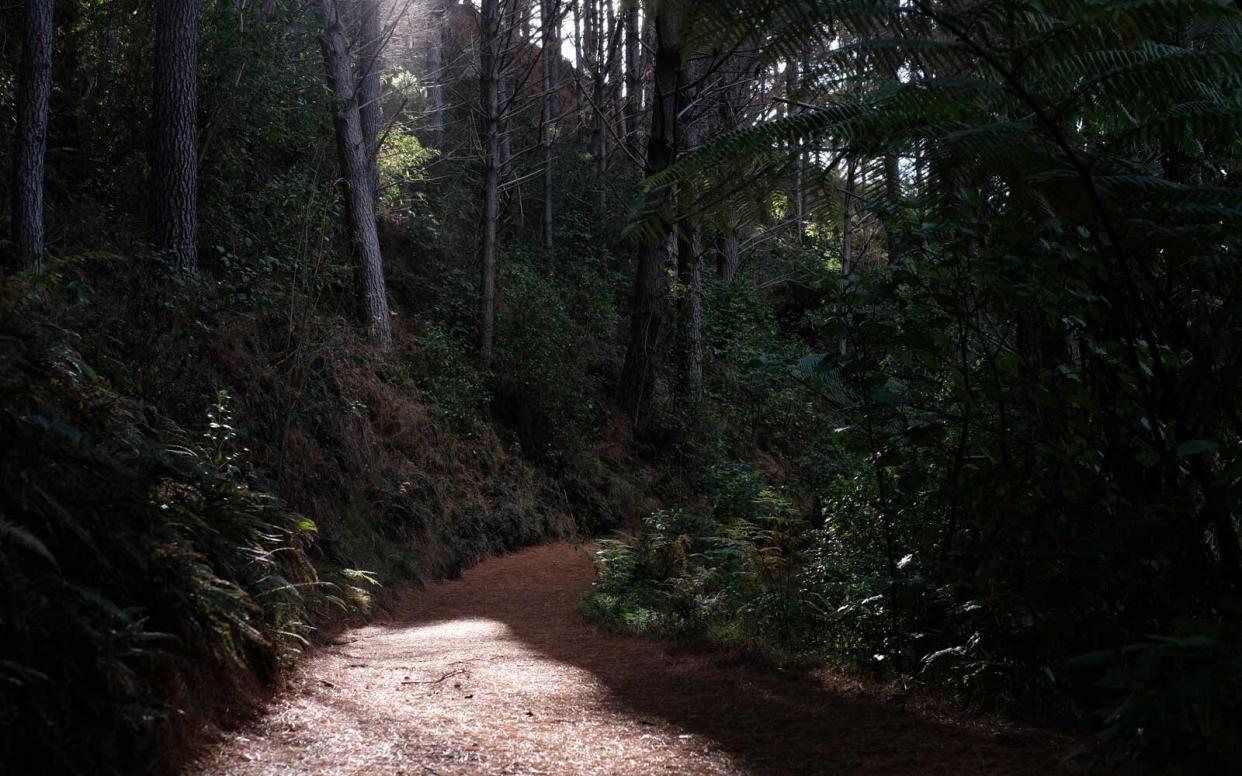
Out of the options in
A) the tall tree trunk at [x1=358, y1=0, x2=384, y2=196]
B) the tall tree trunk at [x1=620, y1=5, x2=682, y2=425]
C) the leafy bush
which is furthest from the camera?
the tall tree trunk at [x1=358, y1=0, x2=384, y2=196]

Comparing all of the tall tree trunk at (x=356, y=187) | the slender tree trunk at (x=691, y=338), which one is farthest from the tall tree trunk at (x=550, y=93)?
the slender tree trunk at (x=691, y=338)

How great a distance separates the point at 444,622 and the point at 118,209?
7.16 metres

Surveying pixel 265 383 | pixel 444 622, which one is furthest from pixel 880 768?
pixel 265 383

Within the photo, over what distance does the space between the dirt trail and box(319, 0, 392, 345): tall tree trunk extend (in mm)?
9905

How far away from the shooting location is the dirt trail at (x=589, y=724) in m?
3.66

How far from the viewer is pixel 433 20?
2933 cm

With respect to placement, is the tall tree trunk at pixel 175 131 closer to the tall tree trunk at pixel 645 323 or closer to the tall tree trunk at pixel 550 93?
the tall tree trunk at pixel 645 323

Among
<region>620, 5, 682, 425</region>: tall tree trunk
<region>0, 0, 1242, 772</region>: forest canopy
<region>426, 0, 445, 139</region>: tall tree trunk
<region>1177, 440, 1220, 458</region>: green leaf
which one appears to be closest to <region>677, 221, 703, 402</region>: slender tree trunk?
<region>620, 5, 682, 425</region>: tall tree trunk

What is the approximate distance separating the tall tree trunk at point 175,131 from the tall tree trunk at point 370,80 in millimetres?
5959

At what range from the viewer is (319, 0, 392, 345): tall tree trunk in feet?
52.5

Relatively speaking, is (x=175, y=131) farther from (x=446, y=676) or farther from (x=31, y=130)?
(x=446, y=676)

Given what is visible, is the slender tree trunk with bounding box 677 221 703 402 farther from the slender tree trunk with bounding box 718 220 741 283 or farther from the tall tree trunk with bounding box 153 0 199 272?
the tall tree trunk with bounding box 153 0 199 272

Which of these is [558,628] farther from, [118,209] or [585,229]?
[585,229]

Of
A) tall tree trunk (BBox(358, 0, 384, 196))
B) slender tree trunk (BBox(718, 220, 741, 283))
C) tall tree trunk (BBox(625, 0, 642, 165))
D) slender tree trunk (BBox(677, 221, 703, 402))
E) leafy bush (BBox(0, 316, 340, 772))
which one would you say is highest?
tall tree trunk (BBox(625, 0, 642, 165))
